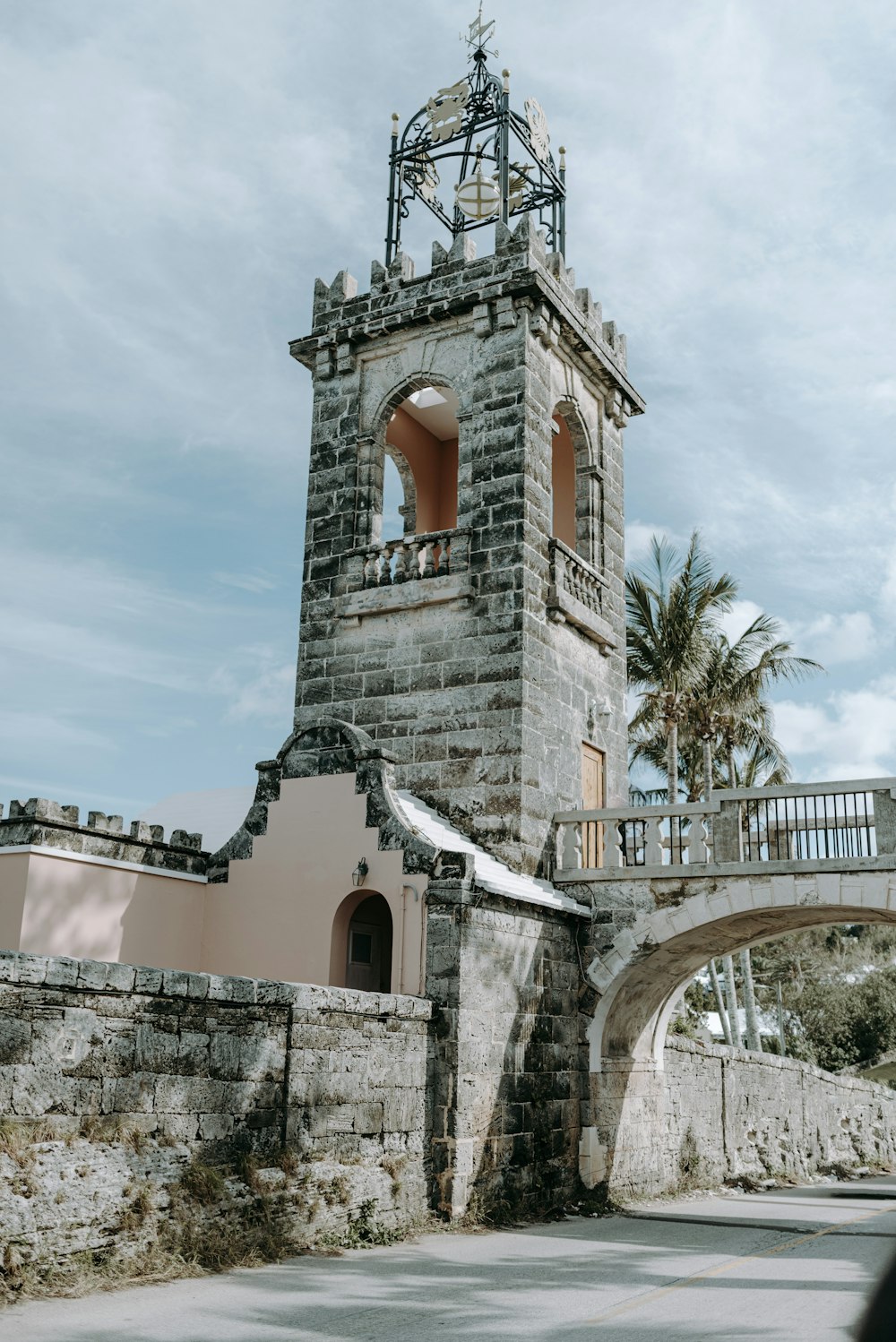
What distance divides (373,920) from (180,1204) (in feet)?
17.7

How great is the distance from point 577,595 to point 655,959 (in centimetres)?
441

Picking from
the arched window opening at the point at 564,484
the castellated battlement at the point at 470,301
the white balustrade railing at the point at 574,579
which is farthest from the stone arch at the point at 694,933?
the castellated battlement at the point at 470,301

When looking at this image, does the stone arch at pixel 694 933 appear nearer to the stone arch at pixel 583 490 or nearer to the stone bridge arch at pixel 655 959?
the stone bridge arch at pixel 655 959

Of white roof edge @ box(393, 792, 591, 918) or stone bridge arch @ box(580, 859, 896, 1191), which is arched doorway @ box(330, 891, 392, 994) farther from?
stone bridge arch @ box(580, 859, 896, 1191)

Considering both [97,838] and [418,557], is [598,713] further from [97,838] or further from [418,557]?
[97,838]

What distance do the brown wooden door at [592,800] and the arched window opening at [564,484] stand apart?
3.28 meters

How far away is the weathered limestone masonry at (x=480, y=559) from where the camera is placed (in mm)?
13766

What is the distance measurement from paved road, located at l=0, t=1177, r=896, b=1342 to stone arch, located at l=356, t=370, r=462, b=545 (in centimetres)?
836

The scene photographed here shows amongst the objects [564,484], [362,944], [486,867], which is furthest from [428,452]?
[362,944]

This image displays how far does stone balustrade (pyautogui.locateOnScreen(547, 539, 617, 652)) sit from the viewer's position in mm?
14484

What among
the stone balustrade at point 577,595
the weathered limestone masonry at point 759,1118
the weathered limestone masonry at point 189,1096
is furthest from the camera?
the weathered limestone masonry at point 759,1118

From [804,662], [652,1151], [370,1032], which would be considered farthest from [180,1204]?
[804,662]

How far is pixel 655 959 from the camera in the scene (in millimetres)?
13672

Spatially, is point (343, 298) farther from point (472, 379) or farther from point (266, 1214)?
point (266, 1214)
